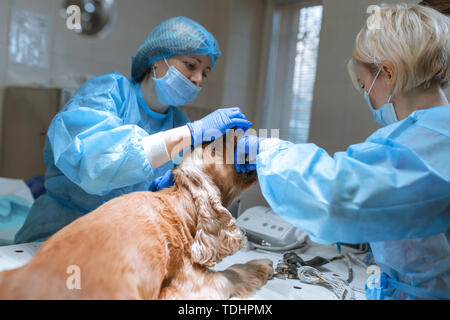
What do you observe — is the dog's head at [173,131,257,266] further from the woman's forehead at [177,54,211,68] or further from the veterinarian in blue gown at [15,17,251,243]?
the woman's forehead at [177,54,211,68]

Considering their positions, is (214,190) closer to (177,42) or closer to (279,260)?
(279,260)

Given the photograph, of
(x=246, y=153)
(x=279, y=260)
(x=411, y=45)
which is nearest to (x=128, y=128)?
(x=246, y=153)

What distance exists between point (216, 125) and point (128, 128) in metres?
0.30

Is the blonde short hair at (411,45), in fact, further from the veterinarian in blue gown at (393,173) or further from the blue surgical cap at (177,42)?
the blue surgical cap at (177,42)

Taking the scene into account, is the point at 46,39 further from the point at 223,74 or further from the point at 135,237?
the point at 135,237

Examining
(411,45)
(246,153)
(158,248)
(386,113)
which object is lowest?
(158,248)

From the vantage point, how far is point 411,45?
912 mm

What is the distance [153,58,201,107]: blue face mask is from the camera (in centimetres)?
140

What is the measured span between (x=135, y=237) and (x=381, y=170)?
2.05ft

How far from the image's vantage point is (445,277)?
903 millimetres

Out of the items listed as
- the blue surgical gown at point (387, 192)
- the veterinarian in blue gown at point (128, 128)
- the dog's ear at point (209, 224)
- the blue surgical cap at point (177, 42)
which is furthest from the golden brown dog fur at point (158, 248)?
the blue surgical cap at point (177, 42)

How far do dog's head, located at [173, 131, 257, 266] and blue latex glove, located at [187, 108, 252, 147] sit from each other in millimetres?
24

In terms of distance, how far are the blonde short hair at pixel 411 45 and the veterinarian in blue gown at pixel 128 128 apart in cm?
47
